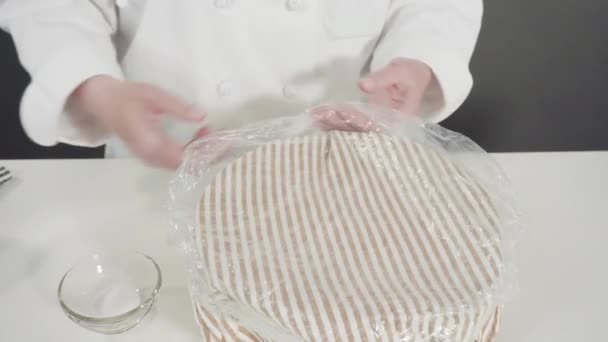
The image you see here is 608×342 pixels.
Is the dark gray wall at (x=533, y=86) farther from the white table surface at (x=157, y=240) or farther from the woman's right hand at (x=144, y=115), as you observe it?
the woman's right hand at (x=144, y=115)

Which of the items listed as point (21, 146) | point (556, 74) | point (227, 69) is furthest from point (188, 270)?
point (556, 74)

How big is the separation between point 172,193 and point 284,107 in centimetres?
24

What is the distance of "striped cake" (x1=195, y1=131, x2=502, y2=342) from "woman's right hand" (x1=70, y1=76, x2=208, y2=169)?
0.05 m

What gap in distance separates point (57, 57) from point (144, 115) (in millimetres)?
115

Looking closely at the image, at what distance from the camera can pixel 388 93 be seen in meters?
0.48

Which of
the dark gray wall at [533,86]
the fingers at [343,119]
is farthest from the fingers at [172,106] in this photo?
the dark gray wall at [533,86]

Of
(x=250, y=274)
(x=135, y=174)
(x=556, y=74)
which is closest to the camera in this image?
(x=250, y=274)

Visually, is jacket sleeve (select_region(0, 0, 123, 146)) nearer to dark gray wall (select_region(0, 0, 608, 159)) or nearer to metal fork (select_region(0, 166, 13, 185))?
metal fork (select_region(0, 166, 13, 185))

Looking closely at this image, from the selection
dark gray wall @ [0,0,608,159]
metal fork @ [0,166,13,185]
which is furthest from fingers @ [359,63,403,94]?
dark gray wall @ [0,0,608,159]

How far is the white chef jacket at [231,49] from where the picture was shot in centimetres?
48

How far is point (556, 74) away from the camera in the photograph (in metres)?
1.25

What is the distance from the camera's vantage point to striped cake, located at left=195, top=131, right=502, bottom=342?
33 cm

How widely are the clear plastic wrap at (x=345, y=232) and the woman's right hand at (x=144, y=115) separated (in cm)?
2

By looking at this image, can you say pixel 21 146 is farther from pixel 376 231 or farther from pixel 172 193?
pixel 376 231
